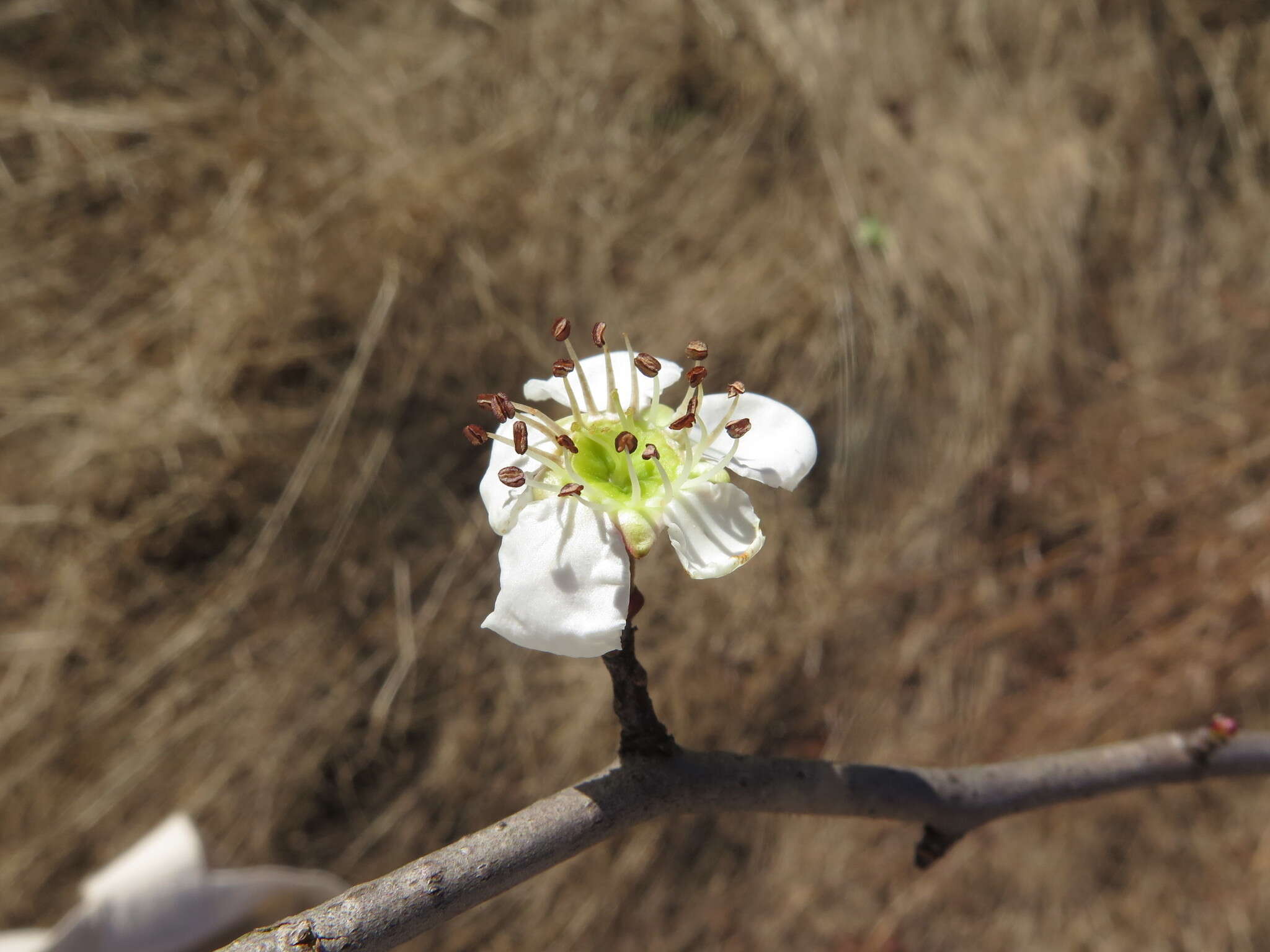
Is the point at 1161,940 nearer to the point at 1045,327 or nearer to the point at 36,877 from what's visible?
the point at 1045,327

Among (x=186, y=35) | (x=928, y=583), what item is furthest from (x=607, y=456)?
(x=186, y=35)

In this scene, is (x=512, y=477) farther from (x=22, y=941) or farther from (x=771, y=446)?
(x=22, y=941)

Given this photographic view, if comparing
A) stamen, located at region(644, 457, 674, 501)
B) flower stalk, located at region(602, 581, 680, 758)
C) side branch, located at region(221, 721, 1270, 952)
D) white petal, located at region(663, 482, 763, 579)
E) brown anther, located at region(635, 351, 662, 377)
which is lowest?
side branch, located at region(221, 721, 1270, 952)

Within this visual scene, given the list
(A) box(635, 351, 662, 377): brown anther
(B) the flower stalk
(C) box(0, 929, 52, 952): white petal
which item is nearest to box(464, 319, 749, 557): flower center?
(A) box(635, 351, 662, 377): brown anther

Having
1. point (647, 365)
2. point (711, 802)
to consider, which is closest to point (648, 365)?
point (647, 365)

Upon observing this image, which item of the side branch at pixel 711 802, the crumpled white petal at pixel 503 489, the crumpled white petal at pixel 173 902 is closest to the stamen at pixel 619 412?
the crumpled white petal at pixel 503 489

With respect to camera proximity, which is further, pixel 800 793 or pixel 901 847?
pixel 901 847

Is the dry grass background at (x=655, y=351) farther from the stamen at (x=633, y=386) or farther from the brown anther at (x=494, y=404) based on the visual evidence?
the brown anther at (x=494, y=404)

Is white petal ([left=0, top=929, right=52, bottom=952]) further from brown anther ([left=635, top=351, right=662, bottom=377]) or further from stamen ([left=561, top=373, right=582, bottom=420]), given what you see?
brown anther ([left=635, top=351, right=662, bottom=377])
